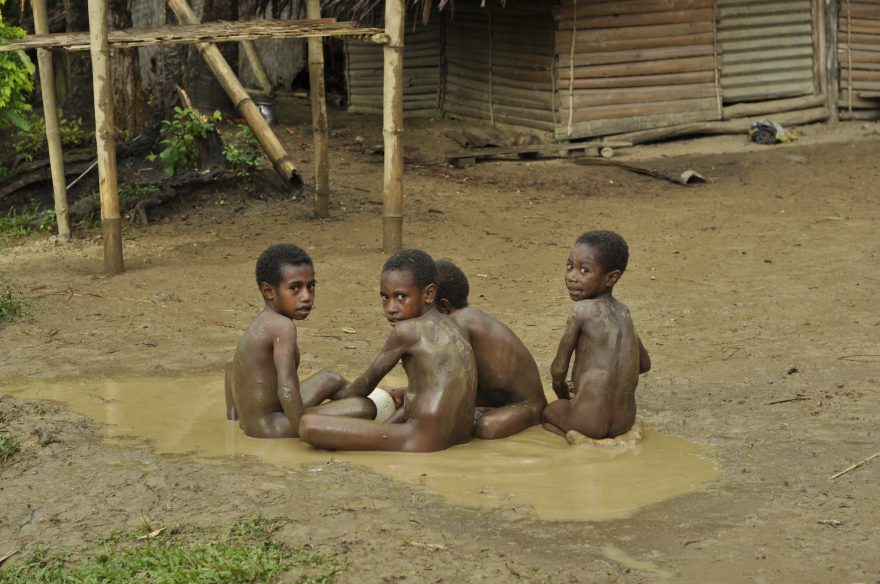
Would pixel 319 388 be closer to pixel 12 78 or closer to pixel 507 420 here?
pixel 507 420

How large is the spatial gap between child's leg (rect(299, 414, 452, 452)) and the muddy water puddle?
0.04 m

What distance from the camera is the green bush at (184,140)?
34.7ft

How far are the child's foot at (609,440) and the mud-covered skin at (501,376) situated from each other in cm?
27

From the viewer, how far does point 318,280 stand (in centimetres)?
844

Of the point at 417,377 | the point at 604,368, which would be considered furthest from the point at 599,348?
the point at 417,377

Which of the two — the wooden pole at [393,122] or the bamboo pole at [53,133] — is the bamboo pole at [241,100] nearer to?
the bamboo pole at [53,133]

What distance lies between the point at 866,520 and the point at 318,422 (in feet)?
7.43

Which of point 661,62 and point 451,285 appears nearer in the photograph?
point 451,285

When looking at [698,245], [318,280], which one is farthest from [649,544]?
[698,245]

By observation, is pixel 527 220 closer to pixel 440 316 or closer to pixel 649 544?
pixel 440 316

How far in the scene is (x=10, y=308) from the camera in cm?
760

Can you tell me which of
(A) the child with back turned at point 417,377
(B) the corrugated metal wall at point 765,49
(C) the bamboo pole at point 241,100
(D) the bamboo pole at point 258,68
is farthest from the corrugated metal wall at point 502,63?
(A) the child with back turned at point 417,377

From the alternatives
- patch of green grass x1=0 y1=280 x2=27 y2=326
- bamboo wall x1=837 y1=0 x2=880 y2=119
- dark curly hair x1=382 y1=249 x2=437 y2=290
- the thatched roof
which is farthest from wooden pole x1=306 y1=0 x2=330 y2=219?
bamboo wall x1=837 y1=0 x2=880 y2=119

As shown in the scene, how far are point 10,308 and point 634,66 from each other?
26.5 ft
